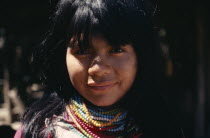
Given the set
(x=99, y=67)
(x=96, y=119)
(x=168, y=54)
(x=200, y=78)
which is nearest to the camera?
(x=99, y=67)

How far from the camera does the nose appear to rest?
115 centimetres

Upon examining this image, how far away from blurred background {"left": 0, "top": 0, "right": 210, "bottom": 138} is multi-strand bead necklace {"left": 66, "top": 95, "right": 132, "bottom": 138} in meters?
0.46

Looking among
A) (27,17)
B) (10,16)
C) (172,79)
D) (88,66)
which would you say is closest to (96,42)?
(88,66)

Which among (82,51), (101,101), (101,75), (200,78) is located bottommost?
(200,78)

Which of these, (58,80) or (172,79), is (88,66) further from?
(172,79)

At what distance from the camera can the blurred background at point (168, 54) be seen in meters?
2.05

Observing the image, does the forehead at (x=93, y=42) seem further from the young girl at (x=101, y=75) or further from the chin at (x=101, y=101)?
the chin at (x=101, y=101)

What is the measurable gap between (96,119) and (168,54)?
1478 mm

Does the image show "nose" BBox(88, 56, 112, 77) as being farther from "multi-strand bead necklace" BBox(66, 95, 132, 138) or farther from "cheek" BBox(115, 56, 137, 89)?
"multi-strand bead necklace" BBox(66, 95, 132, 138)

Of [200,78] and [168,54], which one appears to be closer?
[168,54]

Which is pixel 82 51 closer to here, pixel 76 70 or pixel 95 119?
pixel 76 70

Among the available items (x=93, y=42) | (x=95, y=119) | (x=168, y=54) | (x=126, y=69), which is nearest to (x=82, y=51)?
(x=93, y=42)

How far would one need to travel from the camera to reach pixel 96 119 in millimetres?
1313

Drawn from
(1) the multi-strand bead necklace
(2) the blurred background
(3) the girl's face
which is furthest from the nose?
(2) the blurred background
